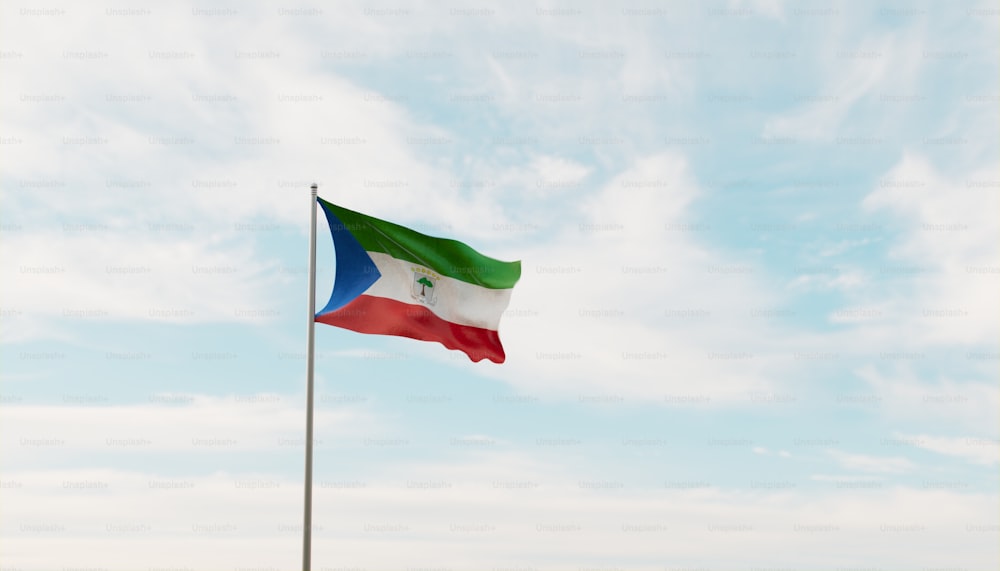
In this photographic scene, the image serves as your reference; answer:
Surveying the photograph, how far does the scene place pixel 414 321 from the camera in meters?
20.3

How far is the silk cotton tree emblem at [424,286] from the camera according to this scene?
2045 centimetres

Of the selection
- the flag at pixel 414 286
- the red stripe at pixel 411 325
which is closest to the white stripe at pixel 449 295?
the flag at pixel 414 286

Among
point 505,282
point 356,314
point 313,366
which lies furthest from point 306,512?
point 505,282

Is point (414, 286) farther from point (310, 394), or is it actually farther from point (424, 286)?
point (310, 394)

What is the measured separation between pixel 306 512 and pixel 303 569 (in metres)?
1.04

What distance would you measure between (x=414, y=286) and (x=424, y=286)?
0.89 feet

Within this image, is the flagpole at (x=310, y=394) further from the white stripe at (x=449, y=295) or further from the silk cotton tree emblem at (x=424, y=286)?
the silk cotton tree emblem at (x=424, y=286)

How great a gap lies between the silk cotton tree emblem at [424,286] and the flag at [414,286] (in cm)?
2

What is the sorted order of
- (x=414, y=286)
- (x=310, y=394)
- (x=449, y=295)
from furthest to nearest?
(x=449, y=295)
(x=414, y=286)
(x=310, y=394)

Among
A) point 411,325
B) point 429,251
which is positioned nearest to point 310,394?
point 411,325

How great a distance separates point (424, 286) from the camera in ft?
67.6

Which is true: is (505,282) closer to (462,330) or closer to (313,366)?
(462,330)

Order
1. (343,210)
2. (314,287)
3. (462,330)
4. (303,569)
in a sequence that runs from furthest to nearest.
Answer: (462,330) < (343,210) < (314,287) < (303,569)

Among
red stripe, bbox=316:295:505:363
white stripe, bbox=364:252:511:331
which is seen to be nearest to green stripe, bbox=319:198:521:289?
white stripe, bbox=364:252:511:331
